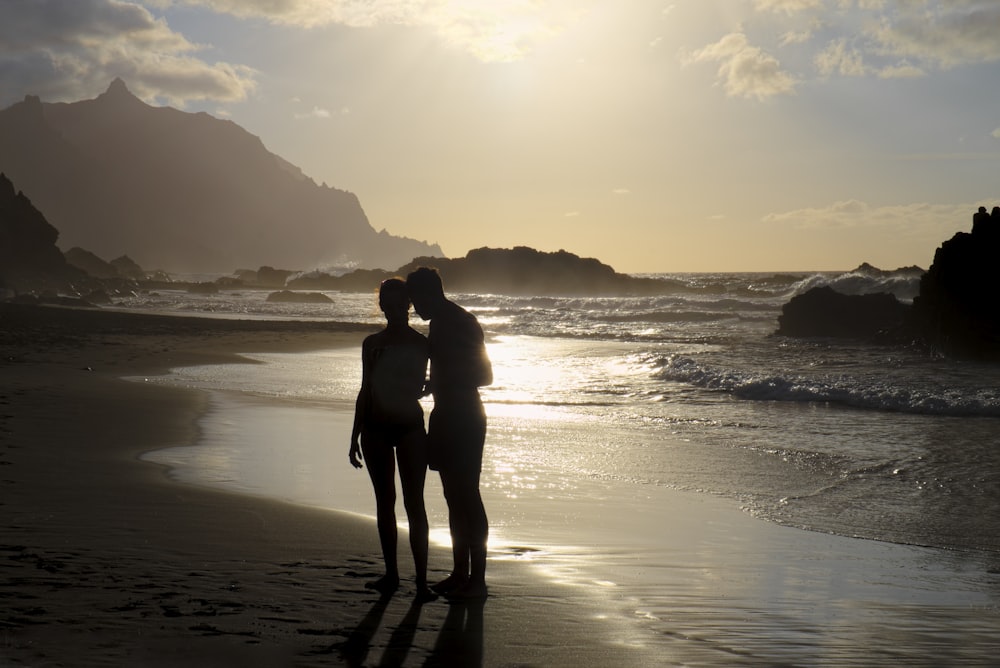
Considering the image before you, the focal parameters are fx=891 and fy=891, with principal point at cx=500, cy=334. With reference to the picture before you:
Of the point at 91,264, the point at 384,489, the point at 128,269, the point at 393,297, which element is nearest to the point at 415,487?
the point at 384,489

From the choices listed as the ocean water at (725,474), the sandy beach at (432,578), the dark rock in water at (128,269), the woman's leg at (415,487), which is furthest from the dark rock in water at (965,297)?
the dark rock in water at (128,269)

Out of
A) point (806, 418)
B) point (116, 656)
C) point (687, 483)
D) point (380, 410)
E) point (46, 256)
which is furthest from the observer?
point (46, 256)

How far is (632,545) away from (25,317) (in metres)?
33.8

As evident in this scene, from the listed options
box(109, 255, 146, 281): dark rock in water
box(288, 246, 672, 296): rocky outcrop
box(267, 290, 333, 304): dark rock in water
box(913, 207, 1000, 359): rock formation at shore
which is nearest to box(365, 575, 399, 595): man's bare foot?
box(913, 207, 1000, 359): rock formation at shore

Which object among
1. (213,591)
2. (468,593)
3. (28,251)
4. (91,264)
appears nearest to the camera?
(213,591)

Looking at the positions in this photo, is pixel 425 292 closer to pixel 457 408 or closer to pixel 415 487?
pixel 457 408

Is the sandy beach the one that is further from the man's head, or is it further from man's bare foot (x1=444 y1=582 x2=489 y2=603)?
the man's head

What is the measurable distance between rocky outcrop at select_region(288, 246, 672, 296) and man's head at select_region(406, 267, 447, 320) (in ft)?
302

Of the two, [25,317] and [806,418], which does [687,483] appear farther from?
[25,317]

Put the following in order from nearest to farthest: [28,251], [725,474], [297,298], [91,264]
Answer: [725,474] < [297,298] < [28,251] < [91,264]

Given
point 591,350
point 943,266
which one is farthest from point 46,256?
point 943,266

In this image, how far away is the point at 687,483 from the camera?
9.05 m

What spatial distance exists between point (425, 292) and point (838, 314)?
3282cm

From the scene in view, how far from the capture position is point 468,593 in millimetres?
4969
